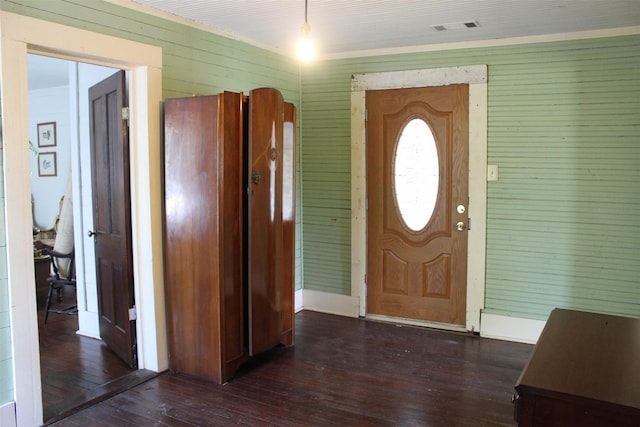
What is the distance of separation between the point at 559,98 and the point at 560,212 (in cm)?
86

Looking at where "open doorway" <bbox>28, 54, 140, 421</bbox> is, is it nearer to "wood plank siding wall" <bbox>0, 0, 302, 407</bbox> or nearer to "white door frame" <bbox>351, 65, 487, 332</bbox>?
"wood plank siding wall" <bbox>0, 0, 302, 407</bbox>

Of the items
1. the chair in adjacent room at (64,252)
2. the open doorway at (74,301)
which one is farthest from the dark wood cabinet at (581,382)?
the chair in adjacent room at (64,252)

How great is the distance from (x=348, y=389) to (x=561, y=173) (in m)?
2.27

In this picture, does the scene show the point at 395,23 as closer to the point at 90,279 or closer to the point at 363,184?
the point at 363,184

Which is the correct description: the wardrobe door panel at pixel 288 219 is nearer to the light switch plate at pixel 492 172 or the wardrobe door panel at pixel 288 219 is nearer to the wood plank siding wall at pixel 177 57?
the wood plank siding wall at pixel 177 57

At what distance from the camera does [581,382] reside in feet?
4.96

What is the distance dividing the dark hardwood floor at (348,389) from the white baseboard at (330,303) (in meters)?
0.55

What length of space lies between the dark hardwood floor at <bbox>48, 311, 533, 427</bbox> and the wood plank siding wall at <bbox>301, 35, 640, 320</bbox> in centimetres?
61

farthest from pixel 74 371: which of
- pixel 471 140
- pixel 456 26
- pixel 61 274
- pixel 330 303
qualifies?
pixel 456 26

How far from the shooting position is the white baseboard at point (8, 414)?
2564 millimetres

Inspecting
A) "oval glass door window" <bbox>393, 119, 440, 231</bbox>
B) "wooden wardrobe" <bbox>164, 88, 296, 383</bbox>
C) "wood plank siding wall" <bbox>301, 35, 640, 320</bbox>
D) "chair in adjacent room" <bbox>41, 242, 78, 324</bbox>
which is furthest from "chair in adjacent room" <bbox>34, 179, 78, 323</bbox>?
"wood plank siding wall" <bbox>301, 35, 640, 320</bbox>

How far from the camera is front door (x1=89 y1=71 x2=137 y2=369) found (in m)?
3.35

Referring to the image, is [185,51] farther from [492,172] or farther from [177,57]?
[492,172]

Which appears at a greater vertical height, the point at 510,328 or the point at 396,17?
the point at 396,17
